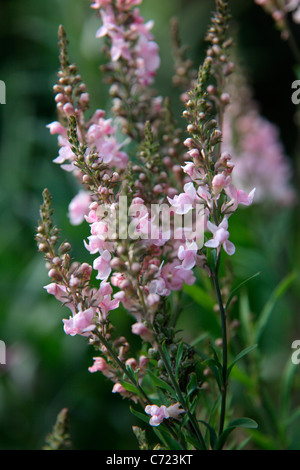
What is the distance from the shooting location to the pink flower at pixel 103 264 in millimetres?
542

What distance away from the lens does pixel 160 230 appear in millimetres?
588

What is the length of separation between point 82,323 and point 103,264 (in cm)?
7

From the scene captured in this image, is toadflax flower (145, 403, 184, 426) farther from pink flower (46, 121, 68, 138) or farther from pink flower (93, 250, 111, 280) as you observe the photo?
pink flower (46, 121, 68, 138)

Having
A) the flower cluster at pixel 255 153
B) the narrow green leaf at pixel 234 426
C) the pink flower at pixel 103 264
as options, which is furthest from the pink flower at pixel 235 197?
the flower cluster at pixel 255 153

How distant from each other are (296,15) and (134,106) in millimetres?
391

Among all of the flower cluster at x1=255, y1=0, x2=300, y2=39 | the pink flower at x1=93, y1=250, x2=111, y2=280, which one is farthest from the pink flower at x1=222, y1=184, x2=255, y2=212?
the flower cluster at x1=255, y1=0, x2=300, y2=39

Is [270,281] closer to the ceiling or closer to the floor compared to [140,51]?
closer to the floor

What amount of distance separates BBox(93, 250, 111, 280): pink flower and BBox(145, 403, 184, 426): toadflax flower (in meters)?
0.15

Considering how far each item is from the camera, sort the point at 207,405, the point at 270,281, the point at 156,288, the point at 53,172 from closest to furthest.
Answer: the point at 156,288, the point at 207,405, the point at 270,281, the point at 53,172

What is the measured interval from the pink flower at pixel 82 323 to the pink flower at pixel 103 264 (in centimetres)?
4

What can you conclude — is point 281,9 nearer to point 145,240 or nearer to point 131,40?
point 131,40
